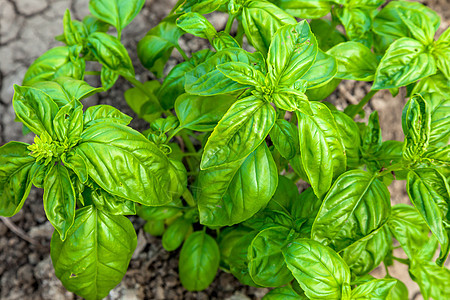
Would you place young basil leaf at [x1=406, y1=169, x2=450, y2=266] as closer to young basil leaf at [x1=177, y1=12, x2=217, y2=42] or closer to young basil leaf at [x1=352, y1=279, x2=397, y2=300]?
young basil leaf at [x1=352, y1=279, x2=397, y2=300]

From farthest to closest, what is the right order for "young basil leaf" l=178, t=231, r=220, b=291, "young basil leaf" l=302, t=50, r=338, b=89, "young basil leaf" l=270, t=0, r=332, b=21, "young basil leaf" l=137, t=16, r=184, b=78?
1. "young basil leaf" l=178, t=231, r=220, b=291
2. "young basil leaf" l=137, t=16, r=184, b=78
3. "young basil leaf" l=270, t=0, r=332, b=21
4. "young basil leaf" l=302, t=50, r=338, b=89

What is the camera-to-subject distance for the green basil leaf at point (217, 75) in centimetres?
124

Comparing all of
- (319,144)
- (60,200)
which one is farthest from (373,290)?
(60,200)

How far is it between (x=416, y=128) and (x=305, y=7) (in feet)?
1.85

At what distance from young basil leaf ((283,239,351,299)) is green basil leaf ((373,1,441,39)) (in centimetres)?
84

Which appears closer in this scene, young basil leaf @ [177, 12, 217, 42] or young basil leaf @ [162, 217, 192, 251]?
young basil leaf @ [177, 12, 217, 42]

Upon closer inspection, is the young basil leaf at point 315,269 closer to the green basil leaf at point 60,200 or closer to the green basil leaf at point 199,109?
the green basil leaf at point 199,109

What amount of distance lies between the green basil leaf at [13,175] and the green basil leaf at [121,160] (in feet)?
0.63

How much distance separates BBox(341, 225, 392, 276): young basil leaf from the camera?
138 cm

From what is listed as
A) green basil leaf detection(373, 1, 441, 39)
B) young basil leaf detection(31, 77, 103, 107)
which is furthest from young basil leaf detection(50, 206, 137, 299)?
green basil leaf detection(373, 1, 441, 39)

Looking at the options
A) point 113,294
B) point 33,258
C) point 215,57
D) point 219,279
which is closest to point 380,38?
point 215,57

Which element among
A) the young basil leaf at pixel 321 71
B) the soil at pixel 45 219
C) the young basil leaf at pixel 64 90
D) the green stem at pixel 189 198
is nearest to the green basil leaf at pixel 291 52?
the young basil leaf at pixel 321 71

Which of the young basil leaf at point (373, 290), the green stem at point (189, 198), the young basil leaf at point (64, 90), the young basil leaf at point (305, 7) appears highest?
the young basil leaf at point (305, 7)

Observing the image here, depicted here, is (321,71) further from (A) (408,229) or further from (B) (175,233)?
(B) (175,233)
